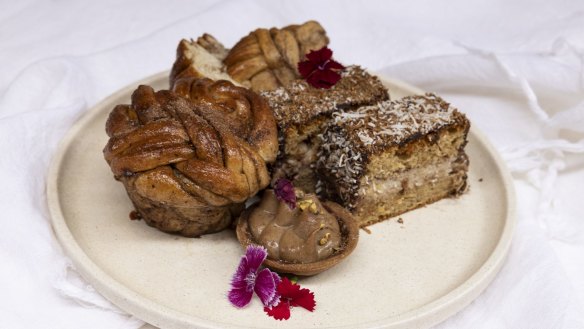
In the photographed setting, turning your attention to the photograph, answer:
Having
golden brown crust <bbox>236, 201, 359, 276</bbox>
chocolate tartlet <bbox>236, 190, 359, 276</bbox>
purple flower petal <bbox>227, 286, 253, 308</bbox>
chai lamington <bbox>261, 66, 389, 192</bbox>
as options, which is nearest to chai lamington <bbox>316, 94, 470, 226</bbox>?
chai lamington <bbox>261, 66, 389, 192</bbox>

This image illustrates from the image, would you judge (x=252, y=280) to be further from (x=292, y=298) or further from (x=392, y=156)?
(x=392, y=156)

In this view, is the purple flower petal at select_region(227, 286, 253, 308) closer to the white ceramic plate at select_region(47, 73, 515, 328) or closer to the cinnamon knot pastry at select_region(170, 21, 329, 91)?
the white ceramic plate at select_region(47, 73, 515, 328)

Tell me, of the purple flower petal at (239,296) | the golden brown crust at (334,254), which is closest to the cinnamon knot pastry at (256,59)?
the golden brown crust at (334,254)

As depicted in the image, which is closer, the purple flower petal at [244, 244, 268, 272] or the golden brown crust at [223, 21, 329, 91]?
the purple flower petal at [244, 244, 268, 272]

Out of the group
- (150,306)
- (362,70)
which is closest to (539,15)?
(362,70)

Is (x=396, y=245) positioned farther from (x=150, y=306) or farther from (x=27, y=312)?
(x=27, y=312)

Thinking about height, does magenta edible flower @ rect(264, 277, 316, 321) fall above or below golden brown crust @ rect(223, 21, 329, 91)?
below
